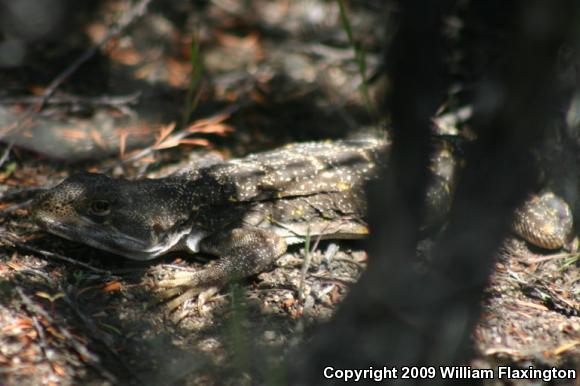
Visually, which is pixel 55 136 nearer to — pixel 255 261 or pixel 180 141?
pixel 180 141

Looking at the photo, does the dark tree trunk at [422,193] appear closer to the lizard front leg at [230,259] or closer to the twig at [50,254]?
the lizard front leg at [230,259]

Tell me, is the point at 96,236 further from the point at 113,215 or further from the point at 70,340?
the point at 70,340

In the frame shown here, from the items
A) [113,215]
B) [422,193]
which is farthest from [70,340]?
[422,193]

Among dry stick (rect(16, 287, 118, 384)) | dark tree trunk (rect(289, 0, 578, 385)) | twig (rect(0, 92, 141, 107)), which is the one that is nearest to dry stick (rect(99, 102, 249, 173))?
twig (rect(0, 92, 141, 107))

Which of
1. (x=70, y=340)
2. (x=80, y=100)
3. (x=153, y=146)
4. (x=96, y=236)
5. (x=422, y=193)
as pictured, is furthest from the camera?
(x=80, y=100)

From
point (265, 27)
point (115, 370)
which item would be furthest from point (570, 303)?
point (265, 27)

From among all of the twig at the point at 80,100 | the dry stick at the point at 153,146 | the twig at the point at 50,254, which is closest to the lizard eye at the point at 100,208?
the twig at the point at 50,254
